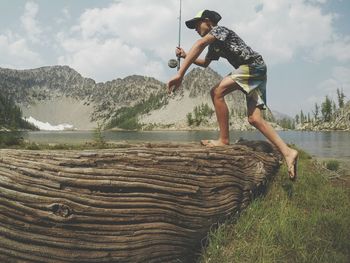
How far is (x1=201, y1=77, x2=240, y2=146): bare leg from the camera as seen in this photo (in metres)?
5.88

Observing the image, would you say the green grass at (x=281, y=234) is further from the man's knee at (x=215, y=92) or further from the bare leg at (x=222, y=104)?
the man's knee at (x=215, y=92)

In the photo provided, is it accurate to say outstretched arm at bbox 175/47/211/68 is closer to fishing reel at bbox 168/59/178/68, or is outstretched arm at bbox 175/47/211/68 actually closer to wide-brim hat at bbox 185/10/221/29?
fishing reel at bbox 168/59/178/68

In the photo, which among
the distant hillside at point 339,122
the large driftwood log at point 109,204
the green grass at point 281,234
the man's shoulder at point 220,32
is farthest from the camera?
the distant hillside at point 339,122

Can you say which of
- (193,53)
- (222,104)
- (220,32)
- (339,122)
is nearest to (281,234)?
(222,104)

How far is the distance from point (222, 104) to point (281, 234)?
6.86ft

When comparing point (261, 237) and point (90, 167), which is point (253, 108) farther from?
point (90, 167)

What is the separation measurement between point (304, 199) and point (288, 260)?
2189mm

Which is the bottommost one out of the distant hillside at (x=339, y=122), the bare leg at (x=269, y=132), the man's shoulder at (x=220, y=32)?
the bare leg at (x=269, y=132)

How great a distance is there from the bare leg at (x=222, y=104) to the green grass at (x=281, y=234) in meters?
1.08

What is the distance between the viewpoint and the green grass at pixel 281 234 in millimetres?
4789

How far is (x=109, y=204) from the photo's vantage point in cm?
425

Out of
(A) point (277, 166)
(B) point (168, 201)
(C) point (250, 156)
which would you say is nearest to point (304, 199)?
(A) point (277, 166)

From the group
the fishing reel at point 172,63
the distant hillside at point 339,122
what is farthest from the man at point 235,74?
the distant hillside at point 339,122

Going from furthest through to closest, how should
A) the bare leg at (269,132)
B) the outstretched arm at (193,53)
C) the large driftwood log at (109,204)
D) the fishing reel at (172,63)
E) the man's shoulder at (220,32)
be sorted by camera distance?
1. the fishing reel at (172,63)
2. the bare leg at (269,132)
3. the man's shoulder at (220,32)
4. the outstretched arm at (193,53)
5. the large driftwood log at (109,204)
